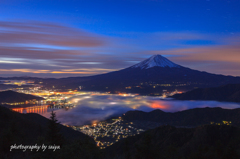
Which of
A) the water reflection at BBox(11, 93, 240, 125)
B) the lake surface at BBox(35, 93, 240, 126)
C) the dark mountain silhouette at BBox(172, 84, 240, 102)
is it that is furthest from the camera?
the dark mountain silhouette at BBox(172, 84, 240, 102)

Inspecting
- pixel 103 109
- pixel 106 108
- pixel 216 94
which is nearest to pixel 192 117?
pixel 103 109

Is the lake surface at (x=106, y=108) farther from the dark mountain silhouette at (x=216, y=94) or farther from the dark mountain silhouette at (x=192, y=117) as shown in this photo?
the dark mountain silhouette at (x=216, y=94)

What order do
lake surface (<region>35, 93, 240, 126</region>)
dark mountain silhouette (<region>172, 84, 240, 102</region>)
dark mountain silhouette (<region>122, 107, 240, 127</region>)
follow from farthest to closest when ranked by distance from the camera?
dark mountain silhouette (<region>172, 84, 240, 102</region>), lake surface (<region>35, 93, 240, 126</region>), dark mountain silhouette (<region>122, 107, 240, 127</region>)

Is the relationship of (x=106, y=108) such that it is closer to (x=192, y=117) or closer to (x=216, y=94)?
(x=192, y=117)

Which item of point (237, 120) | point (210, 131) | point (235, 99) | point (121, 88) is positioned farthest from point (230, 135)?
Answer: point (121, 88)

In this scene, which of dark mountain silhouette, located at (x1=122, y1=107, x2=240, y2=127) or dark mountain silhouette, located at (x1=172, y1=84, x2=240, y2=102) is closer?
dark mountain silhouette, located at (x1=122, y1=107, x2=240, y2=127)

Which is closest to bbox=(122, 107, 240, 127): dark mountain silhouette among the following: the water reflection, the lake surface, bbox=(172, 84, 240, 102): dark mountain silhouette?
the lake surface

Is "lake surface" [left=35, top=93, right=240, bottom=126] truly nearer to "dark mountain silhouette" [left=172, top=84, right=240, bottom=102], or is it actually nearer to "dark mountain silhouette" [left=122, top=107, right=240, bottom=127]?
"dark mountain silhouette" [left=122, top=107, right=240, bottom=127]

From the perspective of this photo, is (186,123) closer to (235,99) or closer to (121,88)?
(235,99)
